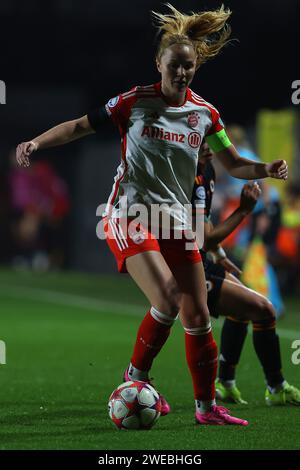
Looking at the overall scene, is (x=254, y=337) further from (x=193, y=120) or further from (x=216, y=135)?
(x=193, y=120)

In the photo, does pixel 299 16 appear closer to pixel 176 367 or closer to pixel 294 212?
pixel 294 212

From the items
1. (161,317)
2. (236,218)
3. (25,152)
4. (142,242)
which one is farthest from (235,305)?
(25,152)

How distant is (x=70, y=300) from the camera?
16.4 metres

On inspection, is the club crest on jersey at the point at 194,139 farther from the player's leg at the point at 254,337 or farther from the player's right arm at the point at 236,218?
the player's leg at the point at 254,337

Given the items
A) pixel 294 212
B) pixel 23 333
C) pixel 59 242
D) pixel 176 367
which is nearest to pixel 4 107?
pixel 59 242

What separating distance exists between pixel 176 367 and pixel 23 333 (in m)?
2.96

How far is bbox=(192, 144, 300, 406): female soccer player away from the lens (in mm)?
7133

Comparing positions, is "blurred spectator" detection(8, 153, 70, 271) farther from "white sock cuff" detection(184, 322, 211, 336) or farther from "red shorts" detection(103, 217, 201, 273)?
"white sock cuff" detection(184, 322, 211, 336)

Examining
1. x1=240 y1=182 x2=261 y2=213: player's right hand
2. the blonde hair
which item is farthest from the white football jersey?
x1=240 y1=182 x2=261 y2=213: player's right hand

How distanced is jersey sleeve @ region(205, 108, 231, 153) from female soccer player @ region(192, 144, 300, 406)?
1.09 feet

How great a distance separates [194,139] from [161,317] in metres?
0.97

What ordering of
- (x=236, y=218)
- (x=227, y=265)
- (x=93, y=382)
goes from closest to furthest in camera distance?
(x=236, y=218)
(x=227, y=265)
(x=93, y=382)

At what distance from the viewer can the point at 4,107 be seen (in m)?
25.0

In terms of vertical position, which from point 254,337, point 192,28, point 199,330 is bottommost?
point 254,337
